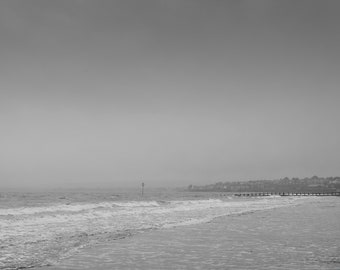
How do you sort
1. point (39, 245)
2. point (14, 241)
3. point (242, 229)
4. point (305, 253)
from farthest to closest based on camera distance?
A: point (242, 229), point (14, 241), point (39, 245), point (305, 253)

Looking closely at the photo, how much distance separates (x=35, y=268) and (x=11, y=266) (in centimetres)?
76

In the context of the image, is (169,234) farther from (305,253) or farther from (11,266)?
(11,266)

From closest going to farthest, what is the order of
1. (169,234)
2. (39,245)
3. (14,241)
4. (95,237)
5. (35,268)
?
1. (35,268)
2. (39,245)
3. (14,241)
4. (95,237)
5. (169,234)

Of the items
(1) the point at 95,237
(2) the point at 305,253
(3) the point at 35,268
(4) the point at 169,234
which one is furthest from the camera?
(4) the point at 169,234

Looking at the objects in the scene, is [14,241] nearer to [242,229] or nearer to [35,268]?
[35,268]

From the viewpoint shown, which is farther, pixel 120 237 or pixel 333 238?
pixel 120 237

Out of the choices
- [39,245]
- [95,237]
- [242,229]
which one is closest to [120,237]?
[95,237]

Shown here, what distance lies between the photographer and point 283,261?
12.0m

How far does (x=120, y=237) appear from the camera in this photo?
59.2 ft

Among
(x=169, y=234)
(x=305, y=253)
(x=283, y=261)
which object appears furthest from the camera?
(x=169, y=234)

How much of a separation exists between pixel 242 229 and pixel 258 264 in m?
9.72

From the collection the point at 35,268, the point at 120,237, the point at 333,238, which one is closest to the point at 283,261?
the point at 333,238

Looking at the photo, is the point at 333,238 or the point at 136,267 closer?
the point at 136,267

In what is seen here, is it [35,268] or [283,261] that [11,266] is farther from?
[283,261]
